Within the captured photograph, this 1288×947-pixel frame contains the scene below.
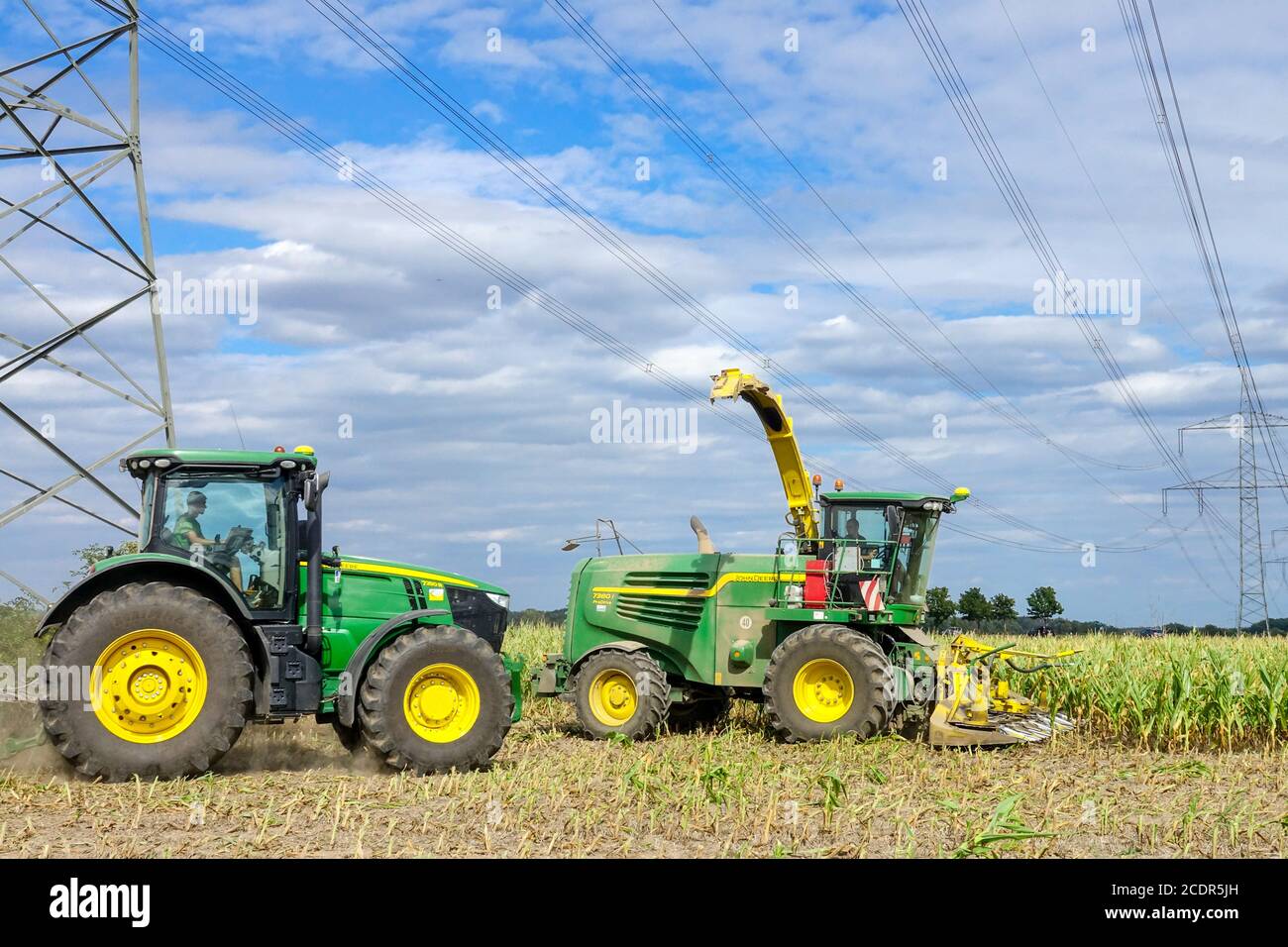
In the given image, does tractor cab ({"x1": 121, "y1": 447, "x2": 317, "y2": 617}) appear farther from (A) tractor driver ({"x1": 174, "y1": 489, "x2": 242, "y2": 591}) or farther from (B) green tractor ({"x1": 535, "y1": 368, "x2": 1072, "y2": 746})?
(B) green tractor ({"x1": 535, "y1": 368, "x2": 1072, "y2": 746})

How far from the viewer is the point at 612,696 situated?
47.3 feet

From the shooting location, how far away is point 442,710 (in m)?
10.5

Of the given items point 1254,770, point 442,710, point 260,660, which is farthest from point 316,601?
point 1254,770

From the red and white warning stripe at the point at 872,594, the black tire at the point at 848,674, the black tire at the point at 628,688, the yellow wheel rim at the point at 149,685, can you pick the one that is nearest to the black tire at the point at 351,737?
the yellow wheel rim at the point at 149,685

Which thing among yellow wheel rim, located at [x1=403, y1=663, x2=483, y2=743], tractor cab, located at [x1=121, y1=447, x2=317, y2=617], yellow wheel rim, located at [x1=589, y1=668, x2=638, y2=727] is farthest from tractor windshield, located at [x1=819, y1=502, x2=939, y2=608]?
tractor cab, located at [x1=121, y1=447, x2=317, y2=617]

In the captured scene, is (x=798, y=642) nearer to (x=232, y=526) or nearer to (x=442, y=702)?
(x=442, y=702)

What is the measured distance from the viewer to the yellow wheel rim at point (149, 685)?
9578mm

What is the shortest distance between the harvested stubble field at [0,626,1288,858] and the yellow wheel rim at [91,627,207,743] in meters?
0.51

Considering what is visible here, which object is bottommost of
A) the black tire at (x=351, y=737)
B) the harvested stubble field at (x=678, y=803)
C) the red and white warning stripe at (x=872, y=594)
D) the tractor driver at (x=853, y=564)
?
the harvested stubble field at (x=678, y=803)

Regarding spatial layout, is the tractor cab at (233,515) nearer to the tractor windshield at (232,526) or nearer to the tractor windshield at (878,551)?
the tractor windshield at (232,526)

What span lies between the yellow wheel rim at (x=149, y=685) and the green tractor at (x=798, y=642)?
5.55 meters

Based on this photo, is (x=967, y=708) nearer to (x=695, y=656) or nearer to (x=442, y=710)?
(x=695, y=656)

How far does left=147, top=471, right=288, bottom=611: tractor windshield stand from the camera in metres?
10.2

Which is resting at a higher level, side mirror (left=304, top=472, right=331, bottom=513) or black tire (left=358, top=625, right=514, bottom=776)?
side mirror (left=304, top=472, right=331, bottom=513)
